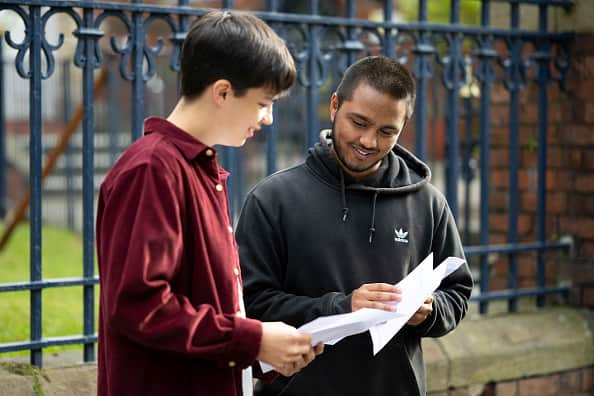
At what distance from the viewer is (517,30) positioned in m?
4.81

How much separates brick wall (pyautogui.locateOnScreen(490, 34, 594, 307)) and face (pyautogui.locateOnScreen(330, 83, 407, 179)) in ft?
7.65

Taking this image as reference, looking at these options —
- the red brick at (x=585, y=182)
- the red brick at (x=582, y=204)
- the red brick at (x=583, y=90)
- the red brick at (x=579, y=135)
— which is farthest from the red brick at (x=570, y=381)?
the red brick at (x=583, y=90)

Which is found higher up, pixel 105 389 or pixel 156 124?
pixel 156 124

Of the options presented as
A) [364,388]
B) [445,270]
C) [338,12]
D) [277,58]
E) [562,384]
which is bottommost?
[562,384]

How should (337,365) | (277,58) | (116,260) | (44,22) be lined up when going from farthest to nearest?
1. (44,22)
2. (337,365)
3. (277,58)
4. (116,260)

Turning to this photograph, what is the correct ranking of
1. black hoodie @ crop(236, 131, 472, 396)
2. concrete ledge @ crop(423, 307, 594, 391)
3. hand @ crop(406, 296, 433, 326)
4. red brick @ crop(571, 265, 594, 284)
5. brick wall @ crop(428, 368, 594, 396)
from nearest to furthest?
hand @ crop(406, 296, 433, 326) → black hoodie @ crop(236, 131, 472, 396) → concrete ledge @ crop(423, 307, 594, 391) → brick wall @ crop(428, 368, 594, 396) → red brick @ crop(571, 265, 594, 284)

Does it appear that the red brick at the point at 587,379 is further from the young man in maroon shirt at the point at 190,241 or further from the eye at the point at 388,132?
the young man in maroon shirt at the point at 190,241

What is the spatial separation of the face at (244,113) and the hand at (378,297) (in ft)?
1.89

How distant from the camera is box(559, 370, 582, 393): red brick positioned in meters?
4.81

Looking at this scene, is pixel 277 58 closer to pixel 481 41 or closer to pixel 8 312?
pixel 481 41

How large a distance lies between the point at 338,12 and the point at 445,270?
38.6 ft

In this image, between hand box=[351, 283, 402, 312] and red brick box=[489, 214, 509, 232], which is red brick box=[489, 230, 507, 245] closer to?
red brick box=[489, 214, 509, 232]

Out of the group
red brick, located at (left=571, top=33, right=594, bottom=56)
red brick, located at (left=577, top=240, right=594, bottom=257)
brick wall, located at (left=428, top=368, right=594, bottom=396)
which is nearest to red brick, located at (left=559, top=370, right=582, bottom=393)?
brick wall, located at (left=428, top=368, right=594, bottom=396)

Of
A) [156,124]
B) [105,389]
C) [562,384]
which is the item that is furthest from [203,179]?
[562,384]
